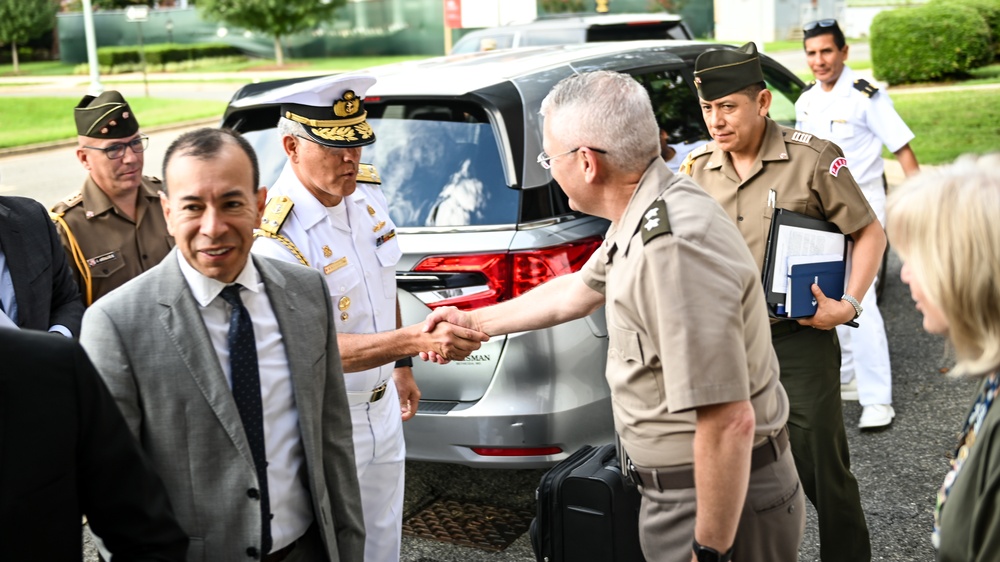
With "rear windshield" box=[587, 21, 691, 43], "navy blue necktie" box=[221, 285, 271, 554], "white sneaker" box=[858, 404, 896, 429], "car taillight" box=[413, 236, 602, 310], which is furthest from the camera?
"rear windshield" box=[587, 21, 691, 43]

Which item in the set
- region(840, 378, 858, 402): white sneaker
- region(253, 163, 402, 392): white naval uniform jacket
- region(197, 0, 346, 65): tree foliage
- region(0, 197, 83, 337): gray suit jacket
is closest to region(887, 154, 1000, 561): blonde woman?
region(253, 163, 402, 392): white naval uniform jacket

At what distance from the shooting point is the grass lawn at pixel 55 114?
22.3m

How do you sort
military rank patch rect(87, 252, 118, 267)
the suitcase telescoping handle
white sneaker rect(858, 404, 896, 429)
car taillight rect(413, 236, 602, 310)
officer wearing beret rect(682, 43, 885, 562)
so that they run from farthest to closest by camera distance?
white sneaker rect(858, 404, 896, 429), military rank patch rect(87, 252, 118, 267), car taillight rect(413, 236, 602, 310), officer wearing beret rect(682, 43, 885, 562), the suitcase telescoping handle

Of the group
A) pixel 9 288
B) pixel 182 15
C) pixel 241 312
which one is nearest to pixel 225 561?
pixel 241 312

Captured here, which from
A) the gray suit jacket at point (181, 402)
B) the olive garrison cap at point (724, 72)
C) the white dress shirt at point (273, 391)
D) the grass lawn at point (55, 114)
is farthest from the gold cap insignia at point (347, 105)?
the grass lawn at point (55, 114)

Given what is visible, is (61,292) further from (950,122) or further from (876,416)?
(950,122)

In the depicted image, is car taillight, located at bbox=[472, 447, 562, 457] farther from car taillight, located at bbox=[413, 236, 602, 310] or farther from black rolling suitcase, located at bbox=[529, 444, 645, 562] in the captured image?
black rolling suitcase, located at bbox=[529, 444, 645, 562]

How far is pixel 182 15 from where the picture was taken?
5284 cm

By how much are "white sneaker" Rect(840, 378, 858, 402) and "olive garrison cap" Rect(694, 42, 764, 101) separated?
2.71 m

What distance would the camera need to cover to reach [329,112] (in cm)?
342

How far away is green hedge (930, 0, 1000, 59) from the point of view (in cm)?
2298

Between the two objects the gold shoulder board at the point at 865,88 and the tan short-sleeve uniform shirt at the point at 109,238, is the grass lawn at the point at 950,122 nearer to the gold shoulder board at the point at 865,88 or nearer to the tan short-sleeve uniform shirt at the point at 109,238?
the gold shoulder board at the point at 865,88

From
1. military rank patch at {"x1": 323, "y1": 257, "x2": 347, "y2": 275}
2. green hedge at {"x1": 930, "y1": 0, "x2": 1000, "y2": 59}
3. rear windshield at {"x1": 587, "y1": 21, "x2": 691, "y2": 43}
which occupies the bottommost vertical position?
military rank patch at {"x1": 323, "y1": 257, "x2": 347, "y2": 275}

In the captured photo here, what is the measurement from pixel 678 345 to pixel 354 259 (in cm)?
143
